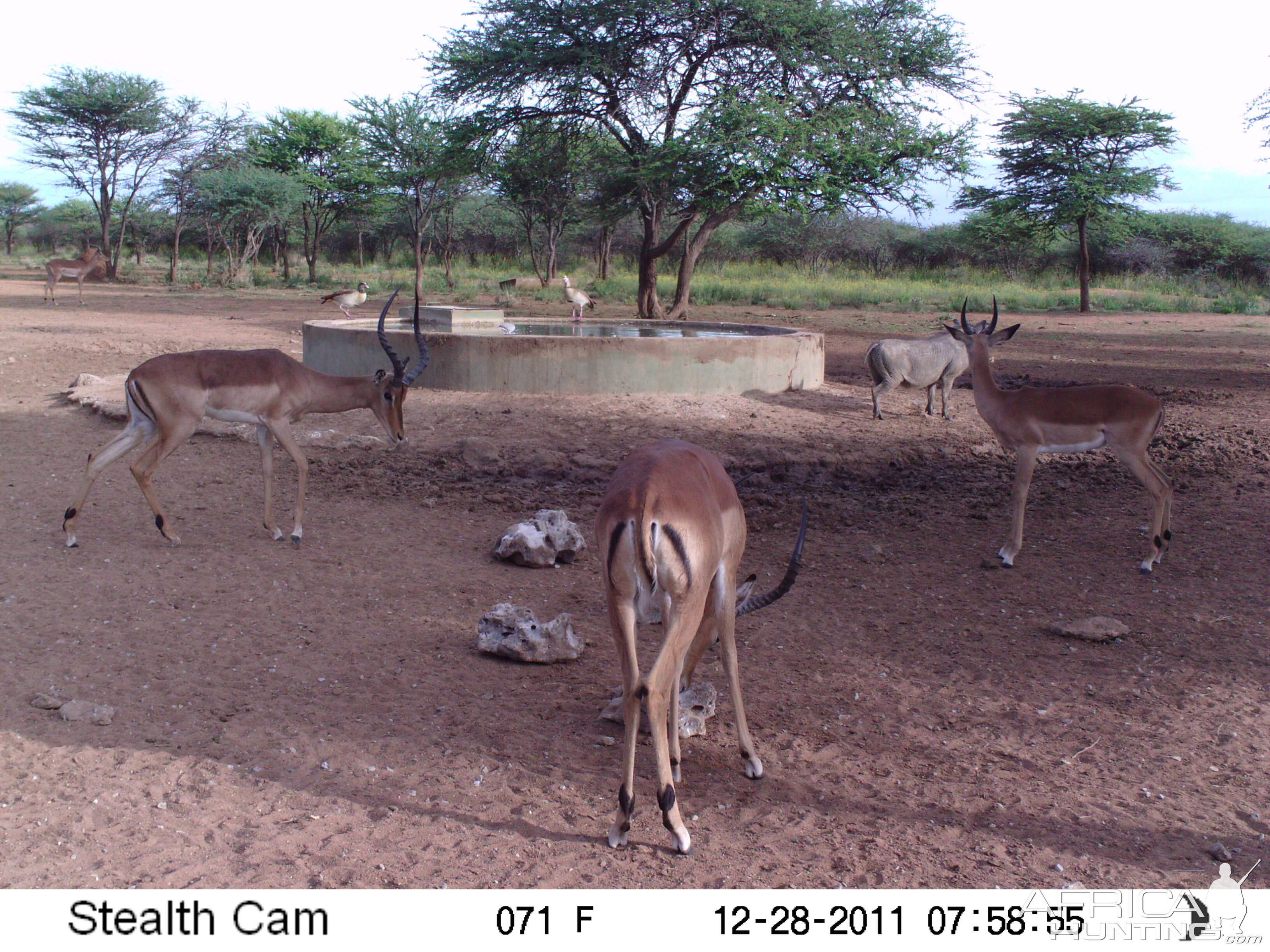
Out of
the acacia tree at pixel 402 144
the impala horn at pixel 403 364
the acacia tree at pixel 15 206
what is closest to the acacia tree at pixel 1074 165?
the acacia tree at pixel 402 144

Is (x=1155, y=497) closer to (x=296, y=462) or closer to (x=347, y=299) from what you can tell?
(x=296, y=462)

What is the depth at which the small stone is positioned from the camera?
499 cm

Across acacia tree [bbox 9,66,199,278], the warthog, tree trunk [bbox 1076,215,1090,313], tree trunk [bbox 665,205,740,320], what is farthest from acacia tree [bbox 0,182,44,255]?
the warthog

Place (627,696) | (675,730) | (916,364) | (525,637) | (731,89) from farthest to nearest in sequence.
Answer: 1. (731,89)
2. (916,364)
3. (525,637)
4. (675,730)
5. (627,696)

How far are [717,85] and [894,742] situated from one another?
17.0 metres

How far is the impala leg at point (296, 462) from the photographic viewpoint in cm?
642

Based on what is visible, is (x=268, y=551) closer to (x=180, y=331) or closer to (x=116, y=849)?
(x=116, y=849)

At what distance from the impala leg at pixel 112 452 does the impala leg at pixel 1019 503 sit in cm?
554

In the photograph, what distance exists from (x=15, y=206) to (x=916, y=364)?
58.3 m

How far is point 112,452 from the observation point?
21.2 ft

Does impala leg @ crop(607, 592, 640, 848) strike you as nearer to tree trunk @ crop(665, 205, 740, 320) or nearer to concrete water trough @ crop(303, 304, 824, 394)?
concrete water trough @ crop(303, 304, 824, 394)

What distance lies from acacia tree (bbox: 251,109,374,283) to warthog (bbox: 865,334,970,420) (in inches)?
1157

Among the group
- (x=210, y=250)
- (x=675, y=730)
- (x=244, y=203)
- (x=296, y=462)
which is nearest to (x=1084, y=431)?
(x=675, y=730)

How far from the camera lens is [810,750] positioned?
3943 millimetres
